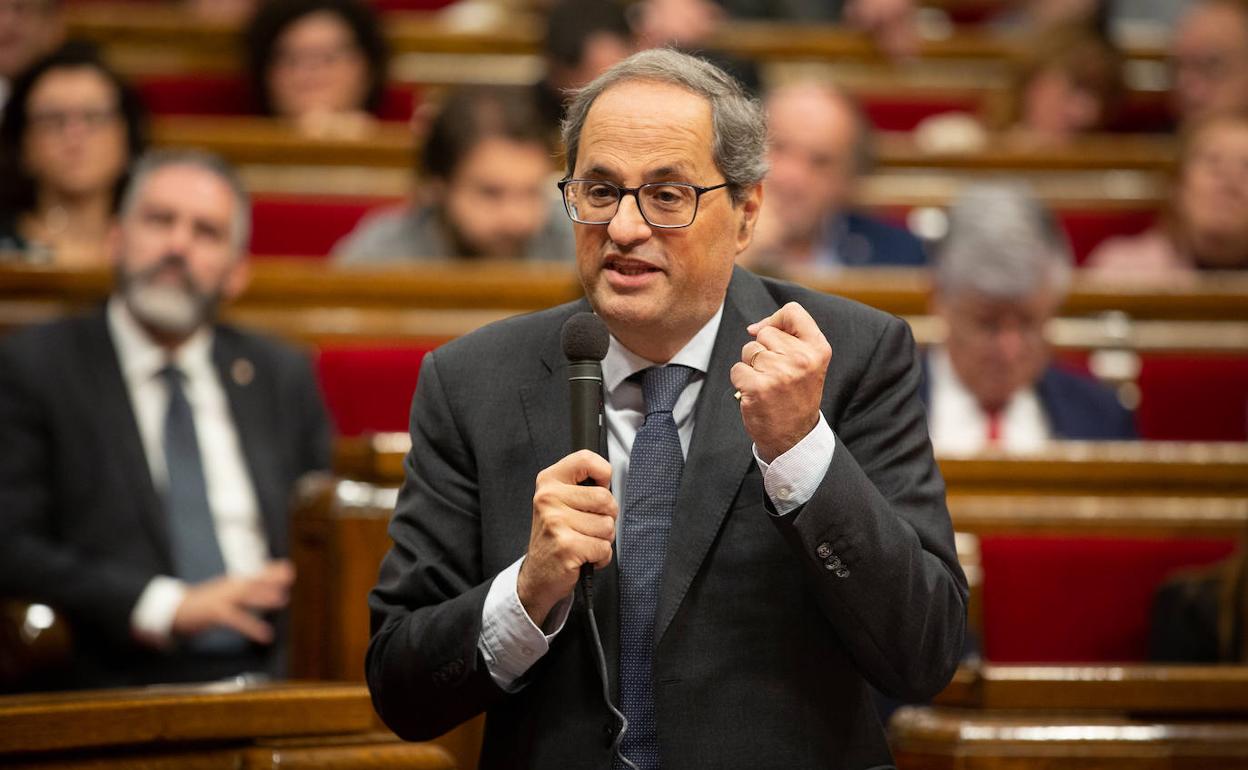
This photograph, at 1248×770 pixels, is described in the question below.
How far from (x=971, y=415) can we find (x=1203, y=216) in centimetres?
82

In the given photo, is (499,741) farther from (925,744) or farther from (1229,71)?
(1229,71)

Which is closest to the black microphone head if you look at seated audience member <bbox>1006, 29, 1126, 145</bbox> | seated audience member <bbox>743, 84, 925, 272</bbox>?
seated audience member <bbox>743, 84, 925, 272</bbox>

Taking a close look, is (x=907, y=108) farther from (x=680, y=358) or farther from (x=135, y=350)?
(x=680, y=358)

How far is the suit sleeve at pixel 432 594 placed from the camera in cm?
104

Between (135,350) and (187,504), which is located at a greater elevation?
(135,350)

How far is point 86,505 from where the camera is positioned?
1.86 meters

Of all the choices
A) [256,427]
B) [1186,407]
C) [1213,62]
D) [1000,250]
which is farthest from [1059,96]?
[256,427]

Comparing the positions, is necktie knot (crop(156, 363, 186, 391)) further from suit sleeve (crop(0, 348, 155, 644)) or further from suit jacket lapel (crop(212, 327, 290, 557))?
suit sleeve (crop(0, 348, 155, 644))

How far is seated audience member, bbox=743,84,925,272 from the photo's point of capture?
8.63 ft

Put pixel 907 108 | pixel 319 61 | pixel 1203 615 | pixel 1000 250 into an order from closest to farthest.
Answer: pixel 1203 615
pixel 1000 250
pixel 319 61
pixel 907 108

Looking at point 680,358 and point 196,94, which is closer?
point 680,358

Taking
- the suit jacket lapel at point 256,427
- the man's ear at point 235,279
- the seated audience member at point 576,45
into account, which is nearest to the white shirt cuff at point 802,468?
the suit jacket lapel at point 256,427

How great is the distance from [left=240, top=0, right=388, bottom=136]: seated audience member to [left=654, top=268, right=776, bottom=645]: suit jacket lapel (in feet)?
6.45

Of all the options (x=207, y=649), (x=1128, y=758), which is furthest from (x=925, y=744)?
(x=207, y=649)
